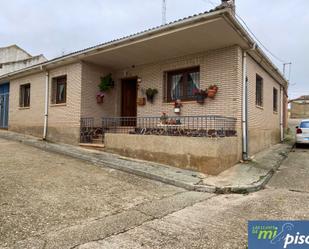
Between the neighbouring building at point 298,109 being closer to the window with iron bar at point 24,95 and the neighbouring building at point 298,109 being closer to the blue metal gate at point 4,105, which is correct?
the window with iron bar at point 24,95

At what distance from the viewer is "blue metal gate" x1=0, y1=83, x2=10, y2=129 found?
15.8 metres

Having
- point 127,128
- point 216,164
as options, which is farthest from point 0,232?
point 127,128

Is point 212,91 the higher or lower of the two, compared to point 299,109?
lower

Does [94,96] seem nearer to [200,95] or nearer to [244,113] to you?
[200,95]

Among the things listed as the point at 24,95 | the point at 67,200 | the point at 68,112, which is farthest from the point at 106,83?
the point at 67,200

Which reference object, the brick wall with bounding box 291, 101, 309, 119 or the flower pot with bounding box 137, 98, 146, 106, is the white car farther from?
the brick wall with bounding box 291, 101, 309, 119

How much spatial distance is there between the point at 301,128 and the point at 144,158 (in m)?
8.65

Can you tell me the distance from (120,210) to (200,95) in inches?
215

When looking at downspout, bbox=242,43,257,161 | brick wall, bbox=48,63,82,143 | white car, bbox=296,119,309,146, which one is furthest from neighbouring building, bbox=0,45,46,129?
white car, bbox=296,119,309,146

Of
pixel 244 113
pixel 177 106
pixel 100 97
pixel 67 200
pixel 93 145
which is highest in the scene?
pixel 100 97

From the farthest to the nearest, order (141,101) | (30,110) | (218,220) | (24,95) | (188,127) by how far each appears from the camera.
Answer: (24,95)
(30,110)
(141,101)
(188,127)
(218,220)

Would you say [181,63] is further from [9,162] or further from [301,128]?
[301,128]

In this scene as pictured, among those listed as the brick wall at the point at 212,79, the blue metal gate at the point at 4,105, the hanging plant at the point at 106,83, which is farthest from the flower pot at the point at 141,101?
the blue metal gate at the point at 4,105

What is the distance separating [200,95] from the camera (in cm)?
915
